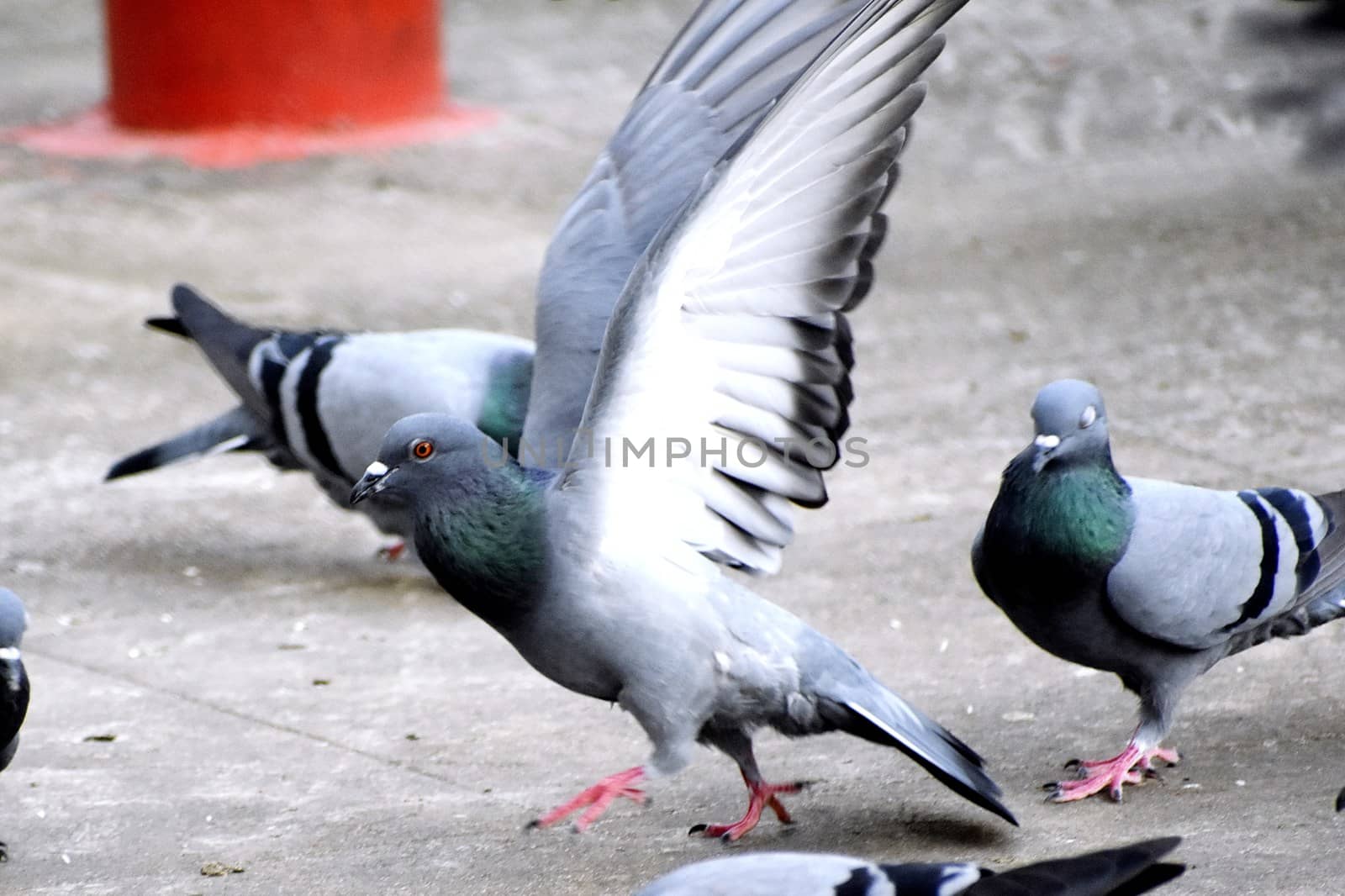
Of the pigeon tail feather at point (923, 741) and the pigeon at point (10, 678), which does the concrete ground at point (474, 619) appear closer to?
the pigeon tail feather at point (923, 741)

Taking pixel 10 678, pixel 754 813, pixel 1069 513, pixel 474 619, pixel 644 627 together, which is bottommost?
pixel 474 619

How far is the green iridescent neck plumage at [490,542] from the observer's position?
10.8 ft

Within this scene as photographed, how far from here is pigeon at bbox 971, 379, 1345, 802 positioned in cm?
362

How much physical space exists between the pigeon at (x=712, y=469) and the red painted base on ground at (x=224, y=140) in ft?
22.2

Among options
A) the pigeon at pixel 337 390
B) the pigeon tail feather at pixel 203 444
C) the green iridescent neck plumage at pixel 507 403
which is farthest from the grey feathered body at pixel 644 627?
the pigeon tail feather at pixel 203 444

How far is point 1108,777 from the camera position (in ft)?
12.3

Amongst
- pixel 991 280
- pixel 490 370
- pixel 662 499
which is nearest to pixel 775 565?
pixel 662 499

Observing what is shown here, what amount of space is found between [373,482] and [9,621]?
29.6 inches

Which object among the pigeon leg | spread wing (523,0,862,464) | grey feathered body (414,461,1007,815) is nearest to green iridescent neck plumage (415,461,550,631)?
grey feathered body (414,461,1007,815)

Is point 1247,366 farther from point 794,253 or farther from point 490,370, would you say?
point 794,253

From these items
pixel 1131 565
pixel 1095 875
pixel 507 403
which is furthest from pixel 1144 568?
pixel 507 403

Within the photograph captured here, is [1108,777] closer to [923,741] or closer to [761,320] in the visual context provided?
[923,741]

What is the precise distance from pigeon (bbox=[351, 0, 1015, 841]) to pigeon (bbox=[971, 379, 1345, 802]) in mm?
384

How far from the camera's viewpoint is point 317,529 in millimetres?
5871
